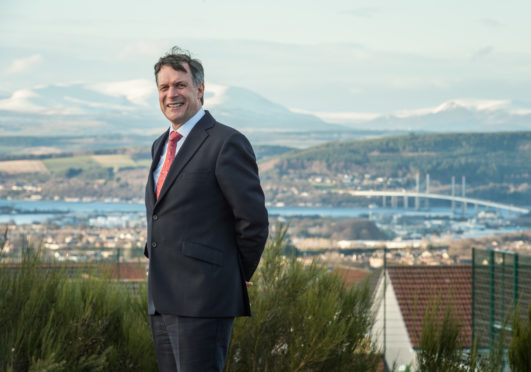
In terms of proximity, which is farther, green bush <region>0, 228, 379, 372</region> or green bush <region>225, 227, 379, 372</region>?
green bush <region>225, 227, 379, 372</region>

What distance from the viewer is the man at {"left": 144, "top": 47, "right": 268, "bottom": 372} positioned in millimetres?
2143

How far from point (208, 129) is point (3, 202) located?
152 ft

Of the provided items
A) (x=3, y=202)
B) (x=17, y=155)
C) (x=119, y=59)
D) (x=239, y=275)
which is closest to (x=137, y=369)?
(x=239, y=275)

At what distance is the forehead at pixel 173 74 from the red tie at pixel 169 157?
0.16m

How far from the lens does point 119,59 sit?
265 feet

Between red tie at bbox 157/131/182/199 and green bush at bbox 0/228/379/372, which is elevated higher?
red tie at bbox 157/131/182/199

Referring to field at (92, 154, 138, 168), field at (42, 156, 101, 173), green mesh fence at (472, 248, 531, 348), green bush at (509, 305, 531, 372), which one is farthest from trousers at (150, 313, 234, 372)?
field at (42, 156, 101, 173)

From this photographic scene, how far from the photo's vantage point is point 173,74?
226 centimetres

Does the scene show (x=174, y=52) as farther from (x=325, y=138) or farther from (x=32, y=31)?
(x=32, y=31)

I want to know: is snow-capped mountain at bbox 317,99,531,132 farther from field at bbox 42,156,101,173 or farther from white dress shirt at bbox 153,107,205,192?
white dress shirt at bbox 153,107,205,192

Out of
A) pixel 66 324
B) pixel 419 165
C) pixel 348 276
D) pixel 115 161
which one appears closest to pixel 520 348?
pixel 348 276

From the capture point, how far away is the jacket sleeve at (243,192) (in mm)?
2143

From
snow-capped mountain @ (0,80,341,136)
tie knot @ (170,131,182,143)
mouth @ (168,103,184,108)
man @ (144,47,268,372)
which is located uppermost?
snow-capped mountain @ (0,80,341,136)

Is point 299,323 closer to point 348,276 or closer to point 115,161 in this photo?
point 348,276
